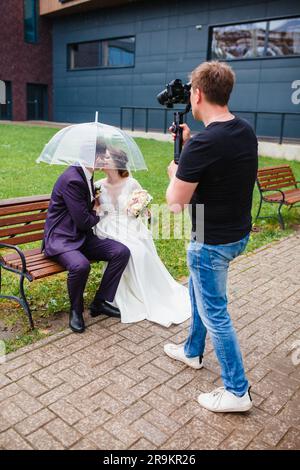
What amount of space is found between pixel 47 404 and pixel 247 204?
68.1 inches

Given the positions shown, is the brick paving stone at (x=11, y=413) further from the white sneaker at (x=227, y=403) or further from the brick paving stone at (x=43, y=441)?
the white sneaker at (x=227, y=403)

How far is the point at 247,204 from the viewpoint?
8.45 feet

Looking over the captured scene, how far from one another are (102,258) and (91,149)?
951 millimetres

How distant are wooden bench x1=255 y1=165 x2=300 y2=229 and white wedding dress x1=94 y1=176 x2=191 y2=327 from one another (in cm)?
323

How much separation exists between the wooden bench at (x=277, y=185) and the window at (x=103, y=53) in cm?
1670

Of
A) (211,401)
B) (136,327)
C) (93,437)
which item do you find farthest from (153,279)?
(93,437)

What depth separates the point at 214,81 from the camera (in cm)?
236

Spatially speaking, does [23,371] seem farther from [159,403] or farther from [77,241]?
[77,241]

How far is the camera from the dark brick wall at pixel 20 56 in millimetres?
25375

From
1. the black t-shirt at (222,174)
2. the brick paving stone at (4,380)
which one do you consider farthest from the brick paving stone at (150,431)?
the black t-shirt at (222,174)

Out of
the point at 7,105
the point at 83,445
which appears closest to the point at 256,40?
the point at 7,105

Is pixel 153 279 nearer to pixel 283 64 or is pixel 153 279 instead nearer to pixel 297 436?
pixel 297 436

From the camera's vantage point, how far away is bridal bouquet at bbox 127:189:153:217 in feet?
13.6
